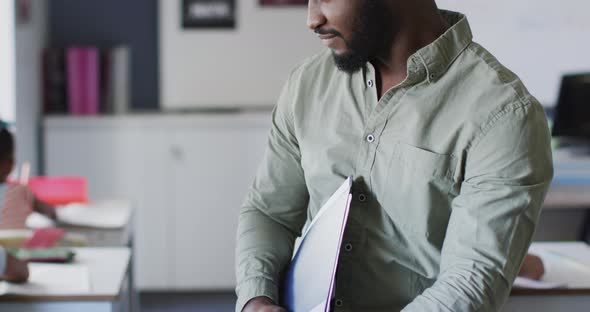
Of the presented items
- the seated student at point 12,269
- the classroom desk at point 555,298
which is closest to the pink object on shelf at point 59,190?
the seated student at point 12,269

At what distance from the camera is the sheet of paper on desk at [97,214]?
3238 mm

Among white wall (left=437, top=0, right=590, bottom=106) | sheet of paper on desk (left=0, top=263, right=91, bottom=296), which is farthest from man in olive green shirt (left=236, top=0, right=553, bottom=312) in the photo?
white wall (left=437, top=0, right=590, bottom=106)

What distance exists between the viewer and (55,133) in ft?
14.4

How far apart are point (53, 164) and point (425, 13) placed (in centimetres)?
319

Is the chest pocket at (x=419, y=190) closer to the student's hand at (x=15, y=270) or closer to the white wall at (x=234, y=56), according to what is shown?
the student's hand at (x=15, y=270)

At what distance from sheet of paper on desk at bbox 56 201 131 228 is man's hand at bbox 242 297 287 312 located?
66.2 inches

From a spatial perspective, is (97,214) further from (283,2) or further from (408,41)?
(408,41)

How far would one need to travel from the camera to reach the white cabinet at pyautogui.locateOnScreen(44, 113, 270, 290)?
4395 millimetres

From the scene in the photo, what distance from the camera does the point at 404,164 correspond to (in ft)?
5.00

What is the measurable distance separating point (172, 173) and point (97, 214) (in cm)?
110

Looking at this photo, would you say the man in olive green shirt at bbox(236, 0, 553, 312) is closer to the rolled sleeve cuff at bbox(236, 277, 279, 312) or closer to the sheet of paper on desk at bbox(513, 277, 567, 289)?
the rolled sleeve cuff at bbox(236, 277, 279, 312)

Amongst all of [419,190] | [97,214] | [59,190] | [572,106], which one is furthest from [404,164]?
[572,106]

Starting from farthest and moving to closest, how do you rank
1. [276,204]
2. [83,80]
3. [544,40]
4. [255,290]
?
[83,80], [544,40], [276,204], [255,290]

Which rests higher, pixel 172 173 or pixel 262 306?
pixel 262 306
